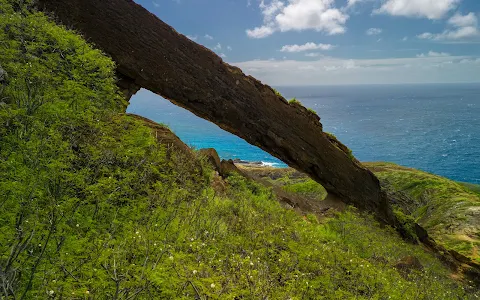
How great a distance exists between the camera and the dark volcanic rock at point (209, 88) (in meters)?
13.6

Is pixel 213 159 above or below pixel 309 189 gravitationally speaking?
above

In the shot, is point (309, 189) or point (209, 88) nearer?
point (209, 88)

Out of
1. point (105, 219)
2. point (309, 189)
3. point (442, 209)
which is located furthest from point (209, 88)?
point (442, 209)

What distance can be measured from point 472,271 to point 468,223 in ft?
20.2

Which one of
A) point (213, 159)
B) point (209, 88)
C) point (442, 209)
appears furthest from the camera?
point (442, 209)

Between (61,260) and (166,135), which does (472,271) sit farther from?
(61,260)

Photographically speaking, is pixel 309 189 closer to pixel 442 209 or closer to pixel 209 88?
pixel 442 209

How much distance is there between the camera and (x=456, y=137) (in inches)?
4695

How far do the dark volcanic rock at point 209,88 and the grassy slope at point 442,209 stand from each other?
856 cm

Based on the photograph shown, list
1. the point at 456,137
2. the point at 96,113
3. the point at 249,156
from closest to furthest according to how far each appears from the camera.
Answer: the point at 96,113 < the point at 249,156 < the point at 456,137

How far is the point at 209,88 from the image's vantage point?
15.8 m

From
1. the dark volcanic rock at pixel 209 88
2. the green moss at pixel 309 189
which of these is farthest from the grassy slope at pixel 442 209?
the dark volcanic rock at pixel 209 88

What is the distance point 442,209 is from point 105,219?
31.3m

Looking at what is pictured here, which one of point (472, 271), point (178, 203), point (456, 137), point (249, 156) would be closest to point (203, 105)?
point (178, 203)
